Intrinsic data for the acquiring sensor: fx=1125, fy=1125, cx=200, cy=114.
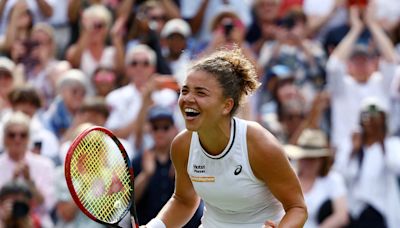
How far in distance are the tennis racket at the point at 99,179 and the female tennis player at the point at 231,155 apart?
296 millimetres

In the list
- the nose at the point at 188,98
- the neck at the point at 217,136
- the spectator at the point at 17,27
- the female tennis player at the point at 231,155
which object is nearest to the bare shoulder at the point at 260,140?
the female tennis player at the point at 231,155

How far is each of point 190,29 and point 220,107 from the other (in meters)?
5.66

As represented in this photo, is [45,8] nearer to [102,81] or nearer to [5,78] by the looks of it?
[5,78]

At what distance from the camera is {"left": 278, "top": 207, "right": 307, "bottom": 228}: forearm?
207 inches

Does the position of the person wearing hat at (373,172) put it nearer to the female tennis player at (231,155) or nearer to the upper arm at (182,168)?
the upper arm at (182,168)

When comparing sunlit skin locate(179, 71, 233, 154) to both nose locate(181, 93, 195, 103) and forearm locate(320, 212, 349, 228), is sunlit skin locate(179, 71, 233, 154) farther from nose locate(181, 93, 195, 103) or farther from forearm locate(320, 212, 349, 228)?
forearm locate(320, 212, 349, 228)

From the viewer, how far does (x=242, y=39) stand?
10.5 meters

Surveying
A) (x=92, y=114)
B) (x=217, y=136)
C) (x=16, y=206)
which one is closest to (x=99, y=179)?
(x=217, y=136)

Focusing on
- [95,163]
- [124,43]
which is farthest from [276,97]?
[95,163]

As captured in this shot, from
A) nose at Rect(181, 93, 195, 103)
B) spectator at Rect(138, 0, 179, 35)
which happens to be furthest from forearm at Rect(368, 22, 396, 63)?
nose at Rect(181, 93, 195, 103)

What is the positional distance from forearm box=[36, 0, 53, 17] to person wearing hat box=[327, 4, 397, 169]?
280 cm

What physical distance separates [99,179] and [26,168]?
3255 mm

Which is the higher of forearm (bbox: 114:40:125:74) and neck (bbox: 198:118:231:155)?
neck (bbox: 198:118:231:155)

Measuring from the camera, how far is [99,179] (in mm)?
5609
